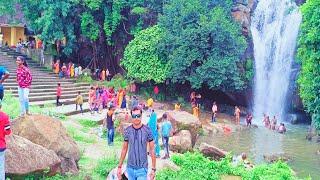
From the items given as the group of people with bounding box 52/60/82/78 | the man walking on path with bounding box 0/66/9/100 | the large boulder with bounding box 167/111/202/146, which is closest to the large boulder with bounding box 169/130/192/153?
the large boulder with bounding box 167/111/202/146

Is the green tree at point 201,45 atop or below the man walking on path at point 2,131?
atop

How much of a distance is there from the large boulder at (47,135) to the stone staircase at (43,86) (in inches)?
395

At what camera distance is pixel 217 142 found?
20797 millimetres

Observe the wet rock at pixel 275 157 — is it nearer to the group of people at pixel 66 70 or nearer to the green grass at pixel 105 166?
the green grass at pixel 105 166

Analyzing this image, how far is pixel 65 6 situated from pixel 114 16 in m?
2.94

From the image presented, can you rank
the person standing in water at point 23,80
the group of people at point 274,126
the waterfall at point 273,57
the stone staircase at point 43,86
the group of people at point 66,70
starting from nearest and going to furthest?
the person standing in water at point 23,80 < the stone staircase at point 43,86 < the group of people at point 274,126 < the group of people at point 66,70 < the waterfall at point 273,57

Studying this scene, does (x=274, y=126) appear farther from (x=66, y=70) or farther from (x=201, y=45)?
(x=66, y=70)

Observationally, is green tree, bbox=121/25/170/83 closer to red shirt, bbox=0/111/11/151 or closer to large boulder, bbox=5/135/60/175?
large boulder, bbox=5/135/60/175

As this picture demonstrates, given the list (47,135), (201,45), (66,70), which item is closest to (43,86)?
(66,70)

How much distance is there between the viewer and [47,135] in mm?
9305

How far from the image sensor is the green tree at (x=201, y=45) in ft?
85.7

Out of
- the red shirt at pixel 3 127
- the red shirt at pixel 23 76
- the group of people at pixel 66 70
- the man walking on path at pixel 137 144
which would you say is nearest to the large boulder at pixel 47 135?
the red shirt at pixel 23 76

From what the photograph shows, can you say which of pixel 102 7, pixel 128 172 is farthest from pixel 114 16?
pixel 128 172

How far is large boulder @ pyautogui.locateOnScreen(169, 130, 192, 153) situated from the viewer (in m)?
16.2
